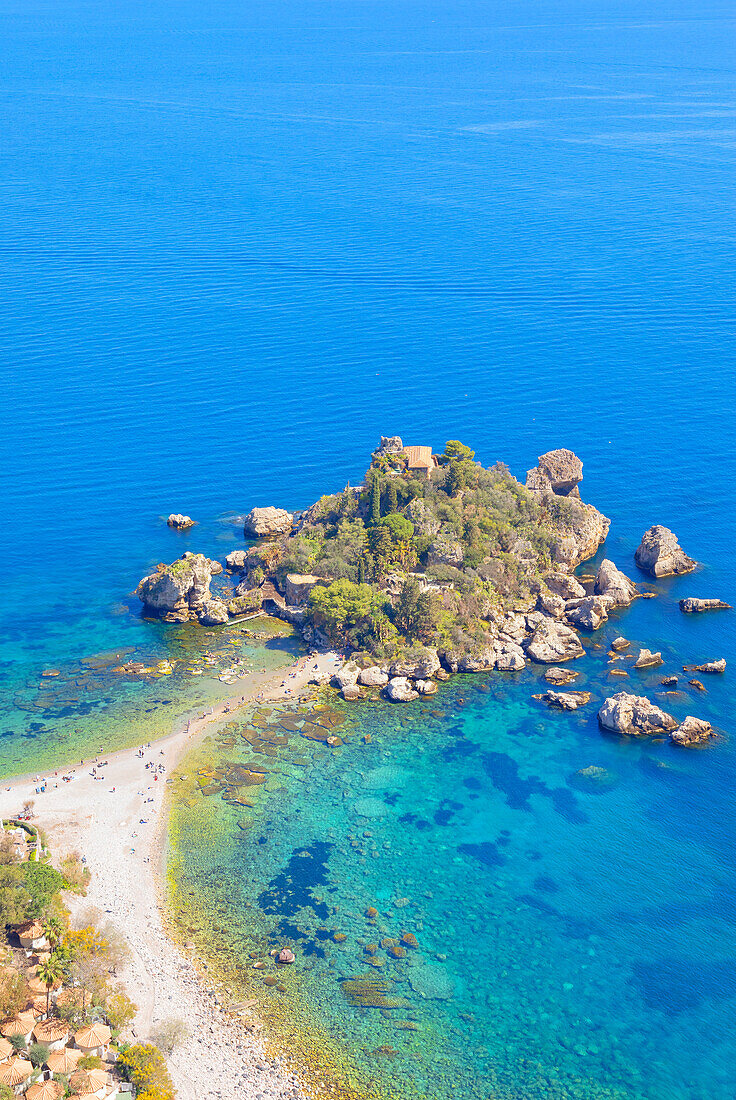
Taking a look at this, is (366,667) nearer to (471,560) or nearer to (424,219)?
(471,560)

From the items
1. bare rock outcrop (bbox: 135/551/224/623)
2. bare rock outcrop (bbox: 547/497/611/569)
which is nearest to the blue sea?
bare rock outcrop (bbox: 135/551/224/623)

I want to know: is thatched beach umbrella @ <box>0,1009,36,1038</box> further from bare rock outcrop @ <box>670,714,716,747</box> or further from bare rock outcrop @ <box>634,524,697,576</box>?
bare rock outcrop @ <box>634,524,697,576</box>

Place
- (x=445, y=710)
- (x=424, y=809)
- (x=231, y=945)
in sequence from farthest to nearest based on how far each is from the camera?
(x=445, y=710)
(x=424, y=809)
(x=231, y=945)

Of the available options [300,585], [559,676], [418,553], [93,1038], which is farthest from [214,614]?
[93,1038]

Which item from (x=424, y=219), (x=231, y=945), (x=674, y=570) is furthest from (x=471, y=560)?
(x=424, y=219)

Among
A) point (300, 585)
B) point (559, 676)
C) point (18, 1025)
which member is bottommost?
point (18, 1025)

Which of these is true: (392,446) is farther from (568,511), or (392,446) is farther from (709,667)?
(709,667)
